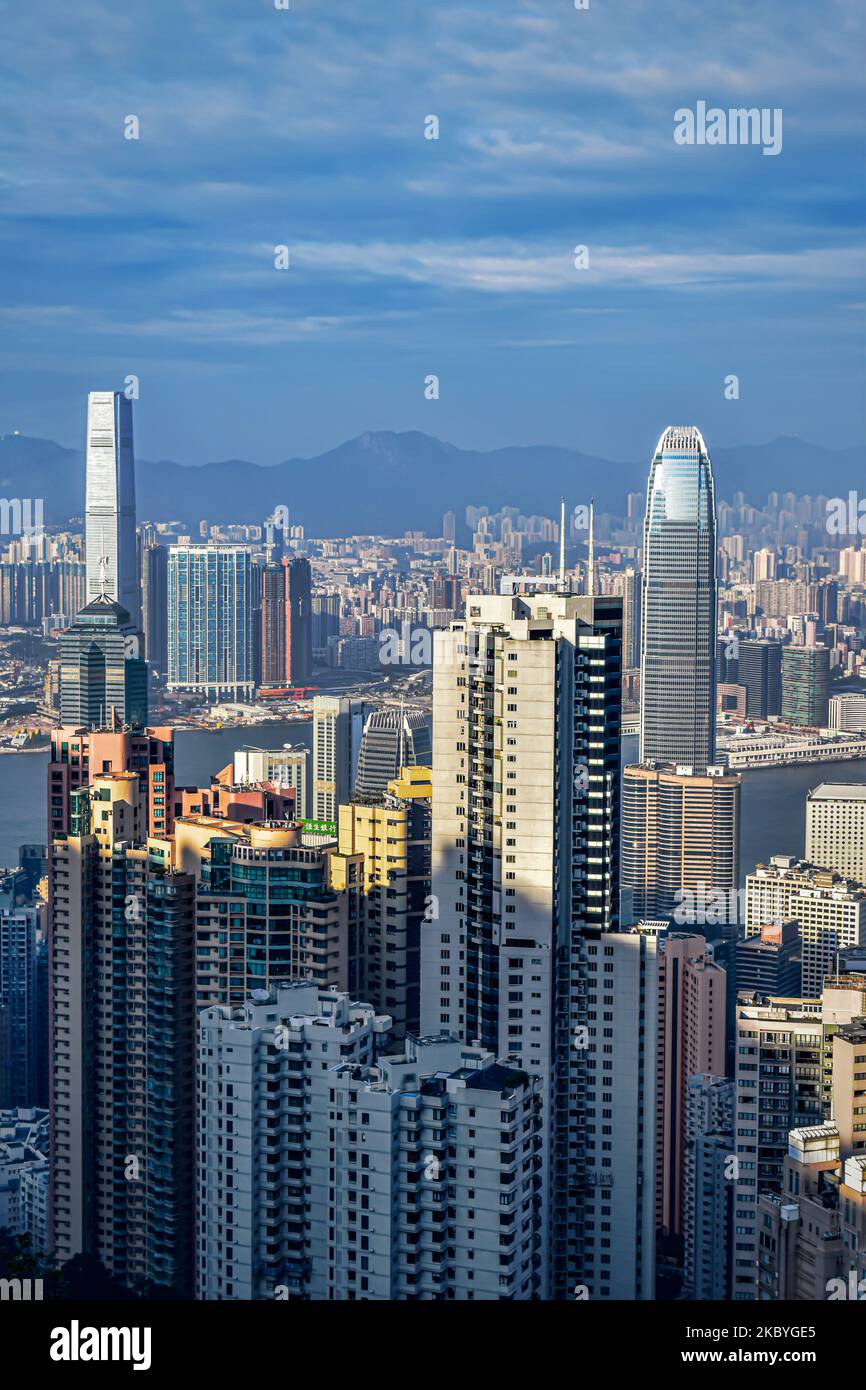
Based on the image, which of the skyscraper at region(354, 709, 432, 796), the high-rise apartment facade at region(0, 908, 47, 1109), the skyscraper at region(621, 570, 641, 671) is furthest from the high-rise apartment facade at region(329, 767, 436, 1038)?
the skyscraper at region(621, 570, 641, 671)

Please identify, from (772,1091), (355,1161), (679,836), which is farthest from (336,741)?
(355,1161)

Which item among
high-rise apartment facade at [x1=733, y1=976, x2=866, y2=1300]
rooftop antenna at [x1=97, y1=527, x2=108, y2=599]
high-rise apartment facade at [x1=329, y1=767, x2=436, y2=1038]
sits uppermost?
rooftop antenna at [x1=97, y1=527, x2=108, y2=599]

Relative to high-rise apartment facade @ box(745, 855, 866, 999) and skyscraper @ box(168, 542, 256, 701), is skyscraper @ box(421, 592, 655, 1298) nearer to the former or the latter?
high-rise apartment facade @ box(745, 855, 866, 999)

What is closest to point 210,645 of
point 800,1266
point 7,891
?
point 7,891

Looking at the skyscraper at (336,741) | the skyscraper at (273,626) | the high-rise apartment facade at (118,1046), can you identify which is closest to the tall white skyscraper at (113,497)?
the skyscraper at (273,626)
